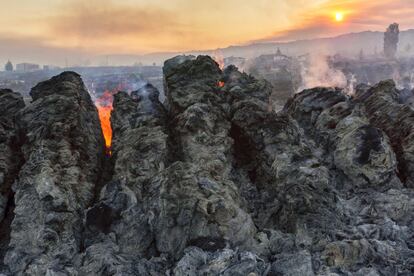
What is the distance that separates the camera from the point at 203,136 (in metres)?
44.2

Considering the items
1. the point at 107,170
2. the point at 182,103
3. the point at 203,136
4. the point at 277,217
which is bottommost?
the point at 277,217

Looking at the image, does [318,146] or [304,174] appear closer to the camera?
[304,174]

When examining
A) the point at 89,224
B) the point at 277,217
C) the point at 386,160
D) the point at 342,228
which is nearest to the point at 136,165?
the point at 89,224

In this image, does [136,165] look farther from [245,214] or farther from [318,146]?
[318,146]

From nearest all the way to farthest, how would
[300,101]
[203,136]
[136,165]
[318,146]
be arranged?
1. [136,165]
2. [203,136]
3. [318,146]
4. [300,101]

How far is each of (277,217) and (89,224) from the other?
1780cm

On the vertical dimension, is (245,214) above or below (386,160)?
below

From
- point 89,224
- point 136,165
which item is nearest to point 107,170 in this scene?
point 136,165

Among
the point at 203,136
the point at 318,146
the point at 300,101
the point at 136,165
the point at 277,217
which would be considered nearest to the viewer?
the point at 277,217

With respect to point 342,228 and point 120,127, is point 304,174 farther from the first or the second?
point 120,127

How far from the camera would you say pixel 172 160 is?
43625 mm

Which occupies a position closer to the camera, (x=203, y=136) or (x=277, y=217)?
(x=277, y=217)

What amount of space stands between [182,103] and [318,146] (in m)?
17.5

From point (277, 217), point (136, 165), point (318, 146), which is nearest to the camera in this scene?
point (277, 217)
